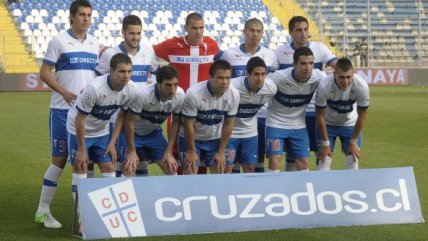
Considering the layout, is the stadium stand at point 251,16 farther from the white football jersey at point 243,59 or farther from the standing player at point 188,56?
the standing player at point 188,56

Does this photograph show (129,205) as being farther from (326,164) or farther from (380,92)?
(380,92)

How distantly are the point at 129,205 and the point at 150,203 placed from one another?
0.60 ft

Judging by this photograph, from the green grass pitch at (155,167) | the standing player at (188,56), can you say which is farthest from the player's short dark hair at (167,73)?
the standing player at (188,56)

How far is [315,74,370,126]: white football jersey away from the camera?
947cm

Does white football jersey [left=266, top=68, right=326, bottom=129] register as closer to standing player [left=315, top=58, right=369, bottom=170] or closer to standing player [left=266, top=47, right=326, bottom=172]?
standing player [left=266, top=47, right=326, bottom=172]

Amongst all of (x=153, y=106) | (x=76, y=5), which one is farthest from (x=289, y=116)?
(x=76, y=5)

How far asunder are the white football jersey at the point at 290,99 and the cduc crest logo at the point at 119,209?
8.42 ft

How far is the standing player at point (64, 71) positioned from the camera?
8676 mm

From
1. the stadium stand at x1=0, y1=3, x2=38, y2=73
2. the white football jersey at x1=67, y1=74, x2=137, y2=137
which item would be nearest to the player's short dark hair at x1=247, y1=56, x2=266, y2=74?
the white football jersey at x1=67, y1=74, x2=137, y2=137

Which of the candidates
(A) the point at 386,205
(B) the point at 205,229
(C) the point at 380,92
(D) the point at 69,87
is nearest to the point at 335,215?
(A) the point at 386,205

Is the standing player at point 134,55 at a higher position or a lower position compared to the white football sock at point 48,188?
higher

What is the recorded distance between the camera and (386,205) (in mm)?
8227

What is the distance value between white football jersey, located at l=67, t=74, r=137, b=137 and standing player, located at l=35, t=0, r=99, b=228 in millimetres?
323

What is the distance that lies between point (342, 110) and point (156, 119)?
2.12 meters
